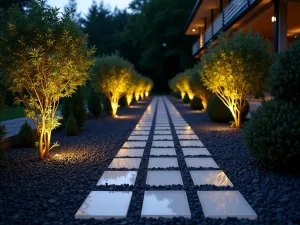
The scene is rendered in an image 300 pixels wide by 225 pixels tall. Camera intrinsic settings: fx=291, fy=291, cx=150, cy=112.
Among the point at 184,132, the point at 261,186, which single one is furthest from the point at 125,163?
the point at 184,132

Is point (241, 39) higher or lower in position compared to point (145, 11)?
lower

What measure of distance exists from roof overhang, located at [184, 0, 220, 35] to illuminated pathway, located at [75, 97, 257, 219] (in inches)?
553

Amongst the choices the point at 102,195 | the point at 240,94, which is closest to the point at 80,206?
the point at 102,195

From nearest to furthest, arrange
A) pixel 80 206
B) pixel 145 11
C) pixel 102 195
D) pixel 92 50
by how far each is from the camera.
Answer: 1. pixel 80 206
2. pixel 102 195
3. pixel 92 50
4. pixel 145 11

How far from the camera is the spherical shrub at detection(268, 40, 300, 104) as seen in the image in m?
3.92

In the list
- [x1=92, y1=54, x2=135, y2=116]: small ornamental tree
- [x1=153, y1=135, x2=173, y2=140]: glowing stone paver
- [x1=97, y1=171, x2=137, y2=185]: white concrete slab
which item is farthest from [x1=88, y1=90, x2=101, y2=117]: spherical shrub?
[x1=97, y1=171, x2=137, y2=185]: white concrete slab

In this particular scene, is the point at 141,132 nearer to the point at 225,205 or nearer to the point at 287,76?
the point at 287,76

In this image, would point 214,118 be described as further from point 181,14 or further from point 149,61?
point 149,61

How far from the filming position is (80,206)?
3.06m

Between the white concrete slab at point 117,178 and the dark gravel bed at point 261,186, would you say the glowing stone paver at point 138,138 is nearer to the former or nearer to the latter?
the dark gravel bed at point 261,186

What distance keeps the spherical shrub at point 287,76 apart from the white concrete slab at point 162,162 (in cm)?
191

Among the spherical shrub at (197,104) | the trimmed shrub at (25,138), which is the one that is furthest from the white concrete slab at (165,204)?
the spherical shrub at (197,104)

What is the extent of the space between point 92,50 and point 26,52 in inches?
47.8

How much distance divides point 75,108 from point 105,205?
640 cm
